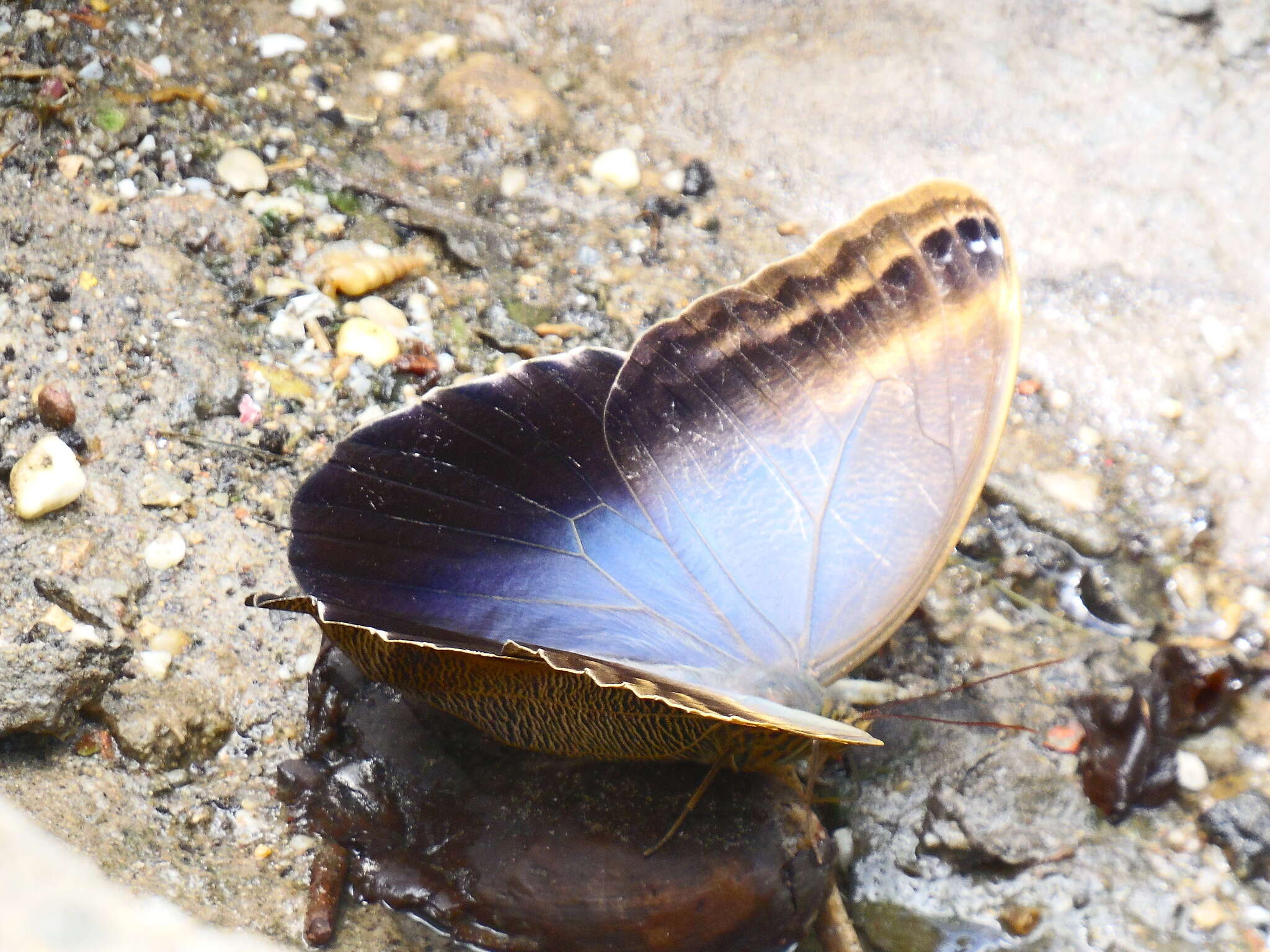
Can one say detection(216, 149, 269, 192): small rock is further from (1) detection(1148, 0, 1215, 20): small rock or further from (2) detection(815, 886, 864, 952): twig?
(1) detection(1148, 0, 1215, 20): small rock

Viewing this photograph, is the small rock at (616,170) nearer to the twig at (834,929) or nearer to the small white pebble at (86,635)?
the small white pebble at (86,635)

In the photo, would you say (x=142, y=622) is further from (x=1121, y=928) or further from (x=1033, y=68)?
(x=1033, y=68)

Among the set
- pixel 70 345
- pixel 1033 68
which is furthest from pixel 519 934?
pixel 1033 68

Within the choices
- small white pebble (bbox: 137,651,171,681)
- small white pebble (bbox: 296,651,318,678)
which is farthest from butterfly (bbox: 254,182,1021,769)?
small white pebble (bbox: 137,651,171,681)

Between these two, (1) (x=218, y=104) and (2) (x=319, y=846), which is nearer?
(2) (x=319, y=846)

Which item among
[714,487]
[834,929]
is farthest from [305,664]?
[834,929]

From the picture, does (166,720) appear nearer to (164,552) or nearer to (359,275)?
(164,552)

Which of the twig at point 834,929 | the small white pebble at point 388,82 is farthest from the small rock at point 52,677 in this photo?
the small white pebble at point 388,82
